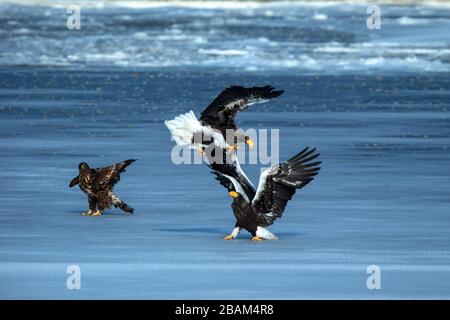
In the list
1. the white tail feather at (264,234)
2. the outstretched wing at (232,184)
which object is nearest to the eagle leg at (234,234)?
the white tail feather at (264,234)

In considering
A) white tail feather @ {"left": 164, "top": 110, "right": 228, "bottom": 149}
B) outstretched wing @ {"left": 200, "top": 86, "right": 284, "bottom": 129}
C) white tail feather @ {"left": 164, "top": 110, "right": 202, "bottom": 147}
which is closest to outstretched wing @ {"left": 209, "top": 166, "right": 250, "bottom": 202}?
white tail feather @ {"left": 164, "top": 110, "right": 228, "bottom": 149}

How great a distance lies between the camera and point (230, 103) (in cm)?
1227

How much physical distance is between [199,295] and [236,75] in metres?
19.2

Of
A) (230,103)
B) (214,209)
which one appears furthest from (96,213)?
(230,103)

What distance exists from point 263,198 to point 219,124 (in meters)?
0.78

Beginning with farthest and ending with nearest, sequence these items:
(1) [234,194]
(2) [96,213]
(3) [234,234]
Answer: (2) [96,213] < (3) [234,234] < (1) [234,194]

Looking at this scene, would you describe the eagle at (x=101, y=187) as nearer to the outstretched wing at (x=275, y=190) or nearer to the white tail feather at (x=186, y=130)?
the white tail feather at (x=186, y=130)

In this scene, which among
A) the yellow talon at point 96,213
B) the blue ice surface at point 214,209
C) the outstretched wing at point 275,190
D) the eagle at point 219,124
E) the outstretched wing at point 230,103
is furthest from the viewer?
the yellow talon at point 96,213

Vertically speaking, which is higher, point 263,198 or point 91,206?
point 263,198

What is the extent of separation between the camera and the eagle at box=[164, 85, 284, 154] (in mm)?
11984

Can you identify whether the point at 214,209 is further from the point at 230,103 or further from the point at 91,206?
the point at 230,103

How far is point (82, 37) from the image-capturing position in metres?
40.4

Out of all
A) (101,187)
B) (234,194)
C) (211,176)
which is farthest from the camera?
(211,176)

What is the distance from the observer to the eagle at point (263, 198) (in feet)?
38.5
